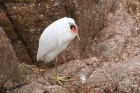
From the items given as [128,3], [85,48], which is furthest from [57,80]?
[128,3]

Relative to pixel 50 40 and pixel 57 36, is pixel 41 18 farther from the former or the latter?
pixel 57 36

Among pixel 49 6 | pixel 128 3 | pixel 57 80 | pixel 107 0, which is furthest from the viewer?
pixel 128 3

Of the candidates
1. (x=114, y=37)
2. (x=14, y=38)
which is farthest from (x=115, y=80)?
(x=114, y=37)

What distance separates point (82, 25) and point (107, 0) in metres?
2.20

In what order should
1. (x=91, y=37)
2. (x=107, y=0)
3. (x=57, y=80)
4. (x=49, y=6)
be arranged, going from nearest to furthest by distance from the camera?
(x=57, y=80)
(x=49, y=6)
(x=91, y=37)
(x=107, y=0)

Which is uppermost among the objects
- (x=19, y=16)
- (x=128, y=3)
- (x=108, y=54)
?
(x=19, y=16)

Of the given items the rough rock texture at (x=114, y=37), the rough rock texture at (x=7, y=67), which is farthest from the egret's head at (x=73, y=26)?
the rough rock texture at (x=114, y=37)

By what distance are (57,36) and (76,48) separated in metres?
1.48

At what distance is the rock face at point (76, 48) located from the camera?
228 inches

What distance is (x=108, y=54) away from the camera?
26.4 ft

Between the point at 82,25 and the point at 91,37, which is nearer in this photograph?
the point at 82,25

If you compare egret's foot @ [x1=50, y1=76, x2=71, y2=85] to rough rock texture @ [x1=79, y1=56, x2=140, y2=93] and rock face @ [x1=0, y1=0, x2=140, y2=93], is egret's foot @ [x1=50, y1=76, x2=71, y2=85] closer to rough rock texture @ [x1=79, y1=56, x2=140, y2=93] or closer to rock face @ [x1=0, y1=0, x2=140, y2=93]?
rock face @ [x1=0, y1=0, x2=140, y2=93]

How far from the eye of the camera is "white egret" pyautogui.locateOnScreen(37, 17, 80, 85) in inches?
236

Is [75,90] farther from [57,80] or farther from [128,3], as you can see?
[128,3]
